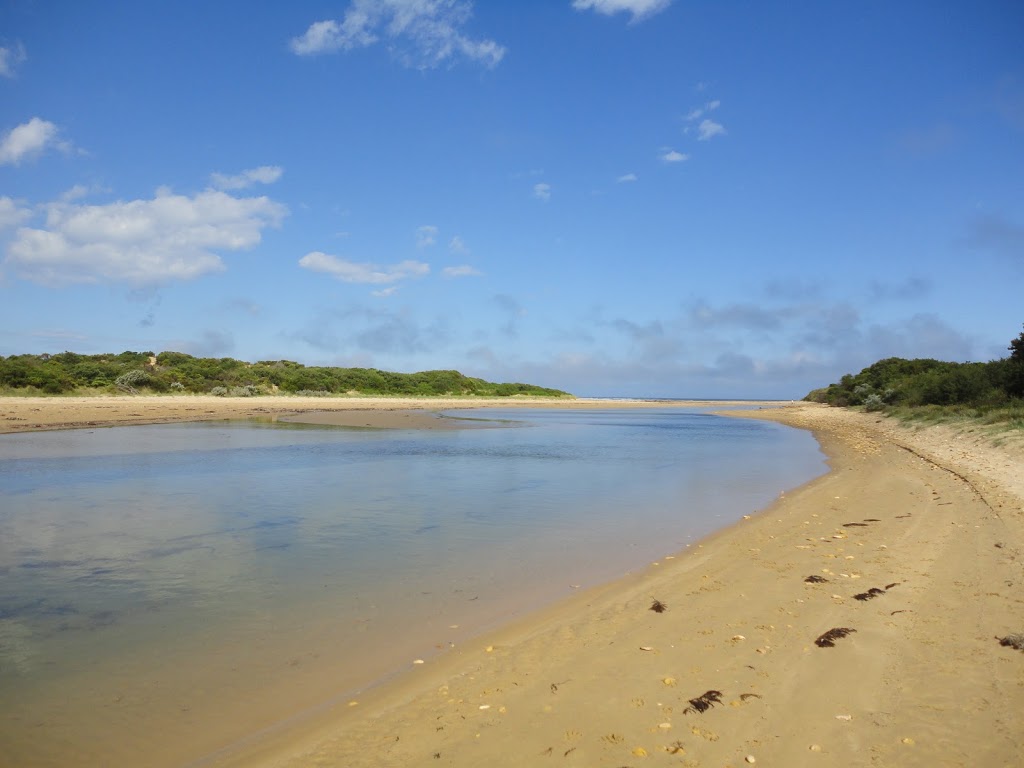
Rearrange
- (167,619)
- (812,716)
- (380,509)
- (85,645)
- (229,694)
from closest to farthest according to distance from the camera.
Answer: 1. (812,716)
2. (229,694)
3. (85,645)
4. (167,619)
5. (380,509)

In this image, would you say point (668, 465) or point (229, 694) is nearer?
point (229, 694)

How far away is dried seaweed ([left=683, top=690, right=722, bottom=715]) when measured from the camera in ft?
13.0

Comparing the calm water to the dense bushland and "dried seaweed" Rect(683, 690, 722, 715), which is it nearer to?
"dried seaweed" Rect(683, 690, 722, 715)

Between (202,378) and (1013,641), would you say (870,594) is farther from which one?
(202,378)

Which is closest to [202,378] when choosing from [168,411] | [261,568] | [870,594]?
[168,411]

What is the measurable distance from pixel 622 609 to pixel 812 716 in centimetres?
240

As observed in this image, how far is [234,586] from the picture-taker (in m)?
6.86

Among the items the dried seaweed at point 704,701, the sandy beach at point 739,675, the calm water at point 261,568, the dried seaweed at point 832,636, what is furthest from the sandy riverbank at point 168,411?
the dried seaweed at point 832,636

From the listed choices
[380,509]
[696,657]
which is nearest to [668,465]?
[380,509]

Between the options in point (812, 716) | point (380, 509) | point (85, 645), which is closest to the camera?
point (812, 716)

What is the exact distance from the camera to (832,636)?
16.7 feet

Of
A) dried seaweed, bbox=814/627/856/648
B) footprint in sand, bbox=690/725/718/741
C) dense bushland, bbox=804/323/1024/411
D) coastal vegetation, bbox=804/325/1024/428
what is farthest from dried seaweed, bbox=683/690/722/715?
dense bushland, bbox=804/323/1024/411

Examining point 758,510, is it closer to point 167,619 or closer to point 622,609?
point 622,609

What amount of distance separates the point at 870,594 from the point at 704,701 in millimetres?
3162
